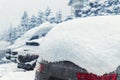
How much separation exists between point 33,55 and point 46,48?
9.92m

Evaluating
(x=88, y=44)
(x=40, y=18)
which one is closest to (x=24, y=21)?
(x=40, y=18)

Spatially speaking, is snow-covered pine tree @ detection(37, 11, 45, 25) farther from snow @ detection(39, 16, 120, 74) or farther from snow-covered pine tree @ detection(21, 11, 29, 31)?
snow @ detection(39, 16, 120, 74)

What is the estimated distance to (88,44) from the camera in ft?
13.0

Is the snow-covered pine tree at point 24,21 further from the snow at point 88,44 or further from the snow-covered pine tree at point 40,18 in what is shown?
the snow at point 88,44

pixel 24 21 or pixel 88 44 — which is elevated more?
pixel 88 44

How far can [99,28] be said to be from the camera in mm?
4250

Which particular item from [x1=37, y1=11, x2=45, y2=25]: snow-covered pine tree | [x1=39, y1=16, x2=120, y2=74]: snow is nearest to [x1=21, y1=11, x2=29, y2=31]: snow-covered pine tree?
[x1=37, y1=11, x2=45, y2=25]: snow-covered pine tree

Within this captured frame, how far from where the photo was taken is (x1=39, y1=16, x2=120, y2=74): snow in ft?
12.4

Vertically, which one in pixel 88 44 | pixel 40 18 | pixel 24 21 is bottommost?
pixel 24 21

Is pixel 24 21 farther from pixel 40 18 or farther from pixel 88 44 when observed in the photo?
pixel 88 44

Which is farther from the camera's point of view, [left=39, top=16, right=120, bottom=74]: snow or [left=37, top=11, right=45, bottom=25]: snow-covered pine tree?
[left=37, top=11, right=45, bottom=25]: snow-covered pine tree

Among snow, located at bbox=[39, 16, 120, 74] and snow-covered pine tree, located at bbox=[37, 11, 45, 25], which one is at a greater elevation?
snow, located at bbox=[39, 16, 120, 74]

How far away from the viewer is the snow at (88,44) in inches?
148

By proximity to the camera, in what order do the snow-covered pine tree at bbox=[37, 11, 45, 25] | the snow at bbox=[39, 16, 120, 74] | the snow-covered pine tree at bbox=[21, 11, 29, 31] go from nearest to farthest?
the snow at bbox=[39, 16, 120, 74], the snow-covered pine tree at bbox=[37, 11, 45, 25], the snow-covered pine tree at bbox=[21, 11, 29, 31]
